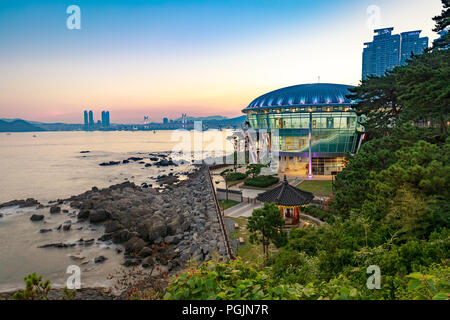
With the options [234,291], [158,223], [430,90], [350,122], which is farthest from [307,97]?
→ [234,291]

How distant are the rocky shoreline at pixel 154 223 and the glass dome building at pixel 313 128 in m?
Result: 19.5

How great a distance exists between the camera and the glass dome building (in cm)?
4731

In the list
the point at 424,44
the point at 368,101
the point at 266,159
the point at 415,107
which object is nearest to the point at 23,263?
the point at 415,107

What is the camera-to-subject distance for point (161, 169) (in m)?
78.3

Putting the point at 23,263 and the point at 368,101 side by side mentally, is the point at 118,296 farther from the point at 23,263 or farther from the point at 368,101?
the point at 368,101

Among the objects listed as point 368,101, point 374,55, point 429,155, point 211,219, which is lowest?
point 211,219

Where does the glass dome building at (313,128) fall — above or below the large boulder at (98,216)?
above

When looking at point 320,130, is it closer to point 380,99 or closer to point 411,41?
point 380,99

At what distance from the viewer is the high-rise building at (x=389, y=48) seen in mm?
161750

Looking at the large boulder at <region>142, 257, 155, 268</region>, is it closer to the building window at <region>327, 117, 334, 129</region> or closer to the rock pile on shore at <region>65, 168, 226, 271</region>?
the rock pile on shore at <region>65, 168, 226, 271</region>

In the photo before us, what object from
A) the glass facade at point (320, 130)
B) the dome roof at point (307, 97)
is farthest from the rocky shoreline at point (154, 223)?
the dome roof at point (307, 97)

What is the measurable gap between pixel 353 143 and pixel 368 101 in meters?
23.1

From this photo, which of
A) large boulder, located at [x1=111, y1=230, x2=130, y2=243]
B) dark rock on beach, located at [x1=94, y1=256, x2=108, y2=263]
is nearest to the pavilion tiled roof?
large boulder, located at [x1=111, y1=230, x2=130, y2=243]
